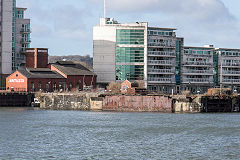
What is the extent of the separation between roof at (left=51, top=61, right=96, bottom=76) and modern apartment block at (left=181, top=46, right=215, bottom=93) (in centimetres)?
3115

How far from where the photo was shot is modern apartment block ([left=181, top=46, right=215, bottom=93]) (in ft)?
589

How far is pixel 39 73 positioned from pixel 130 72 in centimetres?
2815

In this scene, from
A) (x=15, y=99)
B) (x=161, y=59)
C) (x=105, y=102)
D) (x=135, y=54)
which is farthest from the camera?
(x=161, y=59)

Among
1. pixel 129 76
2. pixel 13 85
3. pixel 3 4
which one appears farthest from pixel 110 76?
pixel 3 4

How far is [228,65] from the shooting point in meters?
184

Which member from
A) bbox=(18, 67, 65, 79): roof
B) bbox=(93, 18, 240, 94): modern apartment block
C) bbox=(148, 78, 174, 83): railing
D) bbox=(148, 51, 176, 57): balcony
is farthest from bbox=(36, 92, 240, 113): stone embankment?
bbox=(148, 51, 176, 57): balcony

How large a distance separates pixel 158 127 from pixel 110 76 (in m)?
81.0

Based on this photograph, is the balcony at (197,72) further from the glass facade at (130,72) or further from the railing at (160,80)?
the glass facade at (130,72)

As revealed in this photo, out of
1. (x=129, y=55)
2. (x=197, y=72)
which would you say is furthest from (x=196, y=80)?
(x=129, y=55)

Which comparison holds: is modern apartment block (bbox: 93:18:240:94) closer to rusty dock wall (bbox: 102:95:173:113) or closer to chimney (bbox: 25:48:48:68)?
chimney (bbox: 25:48:48:68)

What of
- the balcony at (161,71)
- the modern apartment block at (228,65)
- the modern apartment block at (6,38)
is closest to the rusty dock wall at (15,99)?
the modern apartment block at (6,38)

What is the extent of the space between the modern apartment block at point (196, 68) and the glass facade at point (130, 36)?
17.7 meters

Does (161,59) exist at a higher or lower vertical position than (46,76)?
higher

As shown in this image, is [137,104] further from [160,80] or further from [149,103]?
[160,80]
